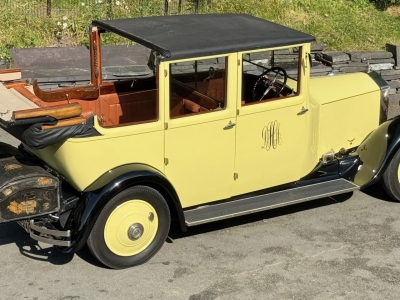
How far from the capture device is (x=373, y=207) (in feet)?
23.5

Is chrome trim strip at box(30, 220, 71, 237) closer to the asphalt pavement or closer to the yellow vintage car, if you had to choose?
the yellow vintage car

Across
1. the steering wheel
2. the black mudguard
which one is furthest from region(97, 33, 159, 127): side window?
the black mudguard

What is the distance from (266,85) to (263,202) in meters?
1.08

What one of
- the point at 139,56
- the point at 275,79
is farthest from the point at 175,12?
the point at 275,79

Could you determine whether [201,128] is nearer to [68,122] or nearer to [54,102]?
[68,122]

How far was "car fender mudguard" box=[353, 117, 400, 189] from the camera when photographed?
688 cm

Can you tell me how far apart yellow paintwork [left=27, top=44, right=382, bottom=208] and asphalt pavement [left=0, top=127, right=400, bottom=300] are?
43cm

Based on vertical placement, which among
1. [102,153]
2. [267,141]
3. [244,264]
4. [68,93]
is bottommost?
[244,264]

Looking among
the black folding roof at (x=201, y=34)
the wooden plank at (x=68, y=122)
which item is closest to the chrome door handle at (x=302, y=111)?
the black folding roof at (x=201, y=34)

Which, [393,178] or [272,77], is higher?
[272,77]

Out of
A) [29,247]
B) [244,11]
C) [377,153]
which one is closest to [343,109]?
[377,153]

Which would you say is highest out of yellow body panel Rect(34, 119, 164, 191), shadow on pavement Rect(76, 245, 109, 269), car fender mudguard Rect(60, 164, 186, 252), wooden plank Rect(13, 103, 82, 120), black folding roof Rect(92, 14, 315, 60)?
black folding roof Rect(92, 14, 315, 60)

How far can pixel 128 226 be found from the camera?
5.71 meters

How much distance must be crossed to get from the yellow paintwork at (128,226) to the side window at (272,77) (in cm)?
134
